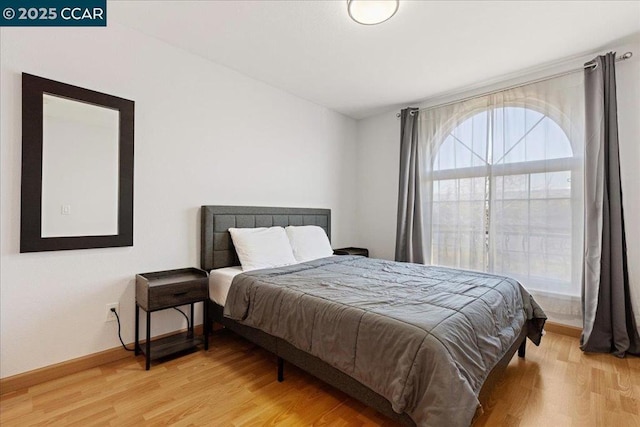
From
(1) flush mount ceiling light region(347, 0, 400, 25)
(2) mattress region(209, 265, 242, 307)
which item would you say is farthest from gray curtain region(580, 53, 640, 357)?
(2) mattress region(209, 265, 242, 307)

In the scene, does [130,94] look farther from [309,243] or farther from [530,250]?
[530,250]

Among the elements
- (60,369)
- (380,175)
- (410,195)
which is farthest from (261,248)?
(380,175)

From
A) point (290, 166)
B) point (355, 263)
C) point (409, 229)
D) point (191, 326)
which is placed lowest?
point (191, 326)

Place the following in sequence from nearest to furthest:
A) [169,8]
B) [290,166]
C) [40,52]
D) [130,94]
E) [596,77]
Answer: [40,52], [169,8], [130,94], [596,77], [290,166]

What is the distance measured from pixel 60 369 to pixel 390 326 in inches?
89.3

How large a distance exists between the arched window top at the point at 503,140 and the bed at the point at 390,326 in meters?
1.47

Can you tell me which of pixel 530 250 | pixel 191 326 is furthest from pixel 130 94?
pixel 530 250

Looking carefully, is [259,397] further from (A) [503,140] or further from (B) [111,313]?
(A) [503,140]

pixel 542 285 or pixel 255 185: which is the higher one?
pixel 255 185

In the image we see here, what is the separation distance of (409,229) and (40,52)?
3.74 m

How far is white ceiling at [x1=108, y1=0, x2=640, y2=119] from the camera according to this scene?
2.06 meters

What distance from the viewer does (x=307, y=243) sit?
3246 millimetres

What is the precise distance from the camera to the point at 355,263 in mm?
2955

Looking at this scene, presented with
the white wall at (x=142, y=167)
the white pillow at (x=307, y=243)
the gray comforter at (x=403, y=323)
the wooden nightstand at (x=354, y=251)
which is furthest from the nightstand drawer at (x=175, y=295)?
the wooden nightstand at (x=354, y=251)
